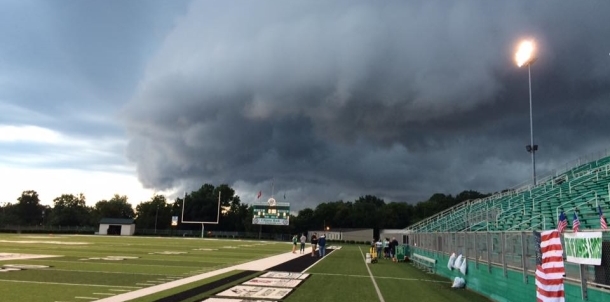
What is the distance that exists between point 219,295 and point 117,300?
2.61m

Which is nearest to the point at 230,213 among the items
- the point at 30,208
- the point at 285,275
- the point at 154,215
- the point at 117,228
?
the point at 154,215

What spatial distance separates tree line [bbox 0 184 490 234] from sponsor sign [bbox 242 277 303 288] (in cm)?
9957

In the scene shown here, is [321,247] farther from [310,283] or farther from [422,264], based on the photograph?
[310,283]

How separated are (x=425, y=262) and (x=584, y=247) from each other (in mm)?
18366

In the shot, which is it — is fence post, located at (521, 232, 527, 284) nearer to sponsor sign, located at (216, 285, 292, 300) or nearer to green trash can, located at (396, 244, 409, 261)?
sponsor sign, located at (216, 285, 292, 300)

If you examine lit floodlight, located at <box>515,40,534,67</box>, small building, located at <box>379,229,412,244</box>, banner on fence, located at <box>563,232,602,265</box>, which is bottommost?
small building, located at <box>379,229,412,244</box>

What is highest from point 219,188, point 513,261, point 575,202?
point 219,188

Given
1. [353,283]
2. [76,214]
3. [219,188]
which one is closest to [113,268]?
[353,283]

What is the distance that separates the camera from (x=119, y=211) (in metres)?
154

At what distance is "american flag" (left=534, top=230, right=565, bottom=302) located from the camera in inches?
322

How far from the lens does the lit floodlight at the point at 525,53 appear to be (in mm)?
32428

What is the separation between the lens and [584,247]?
296 inches

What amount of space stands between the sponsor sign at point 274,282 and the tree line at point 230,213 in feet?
327

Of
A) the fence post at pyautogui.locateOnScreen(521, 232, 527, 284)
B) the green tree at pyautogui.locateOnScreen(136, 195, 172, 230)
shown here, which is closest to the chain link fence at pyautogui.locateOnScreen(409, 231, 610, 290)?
the fence post at pyautogui.locateOnScreen(521, 232, 527, 284)
